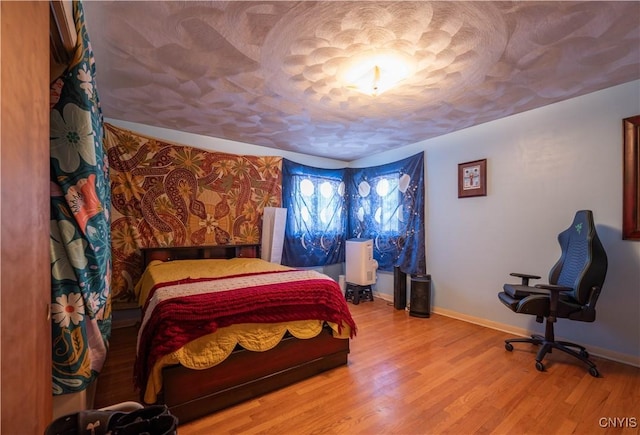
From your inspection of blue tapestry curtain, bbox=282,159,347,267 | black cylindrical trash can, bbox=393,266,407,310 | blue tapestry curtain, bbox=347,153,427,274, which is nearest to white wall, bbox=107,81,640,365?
blue tapestry curtain, bbox=347,153,427,274

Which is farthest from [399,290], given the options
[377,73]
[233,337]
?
[377,73]

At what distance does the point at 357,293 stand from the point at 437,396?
2.19 meters

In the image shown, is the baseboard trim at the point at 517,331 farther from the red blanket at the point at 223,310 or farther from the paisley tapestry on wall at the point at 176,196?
the paisley tapestry on wall at the point at 176,196

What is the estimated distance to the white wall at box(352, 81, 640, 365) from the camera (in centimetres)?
226

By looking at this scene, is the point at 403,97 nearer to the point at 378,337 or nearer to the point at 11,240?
the point at 378,337

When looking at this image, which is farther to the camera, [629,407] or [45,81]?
[629,407]

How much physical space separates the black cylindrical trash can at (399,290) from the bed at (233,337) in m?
1.69

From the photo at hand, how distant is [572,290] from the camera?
6.97 ft

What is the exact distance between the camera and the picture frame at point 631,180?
2.15 metres

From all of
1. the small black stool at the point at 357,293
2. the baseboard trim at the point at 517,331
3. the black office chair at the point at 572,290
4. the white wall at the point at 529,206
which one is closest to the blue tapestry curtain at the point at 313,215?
the small black stool at the point at 357,293

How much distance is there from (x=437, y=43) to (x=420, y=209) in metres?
2.32

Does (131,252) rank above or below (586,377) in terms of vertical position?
above

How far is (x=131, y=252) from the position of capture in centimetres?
297

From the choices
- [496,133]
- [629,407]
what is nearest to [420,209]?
[496,133]
